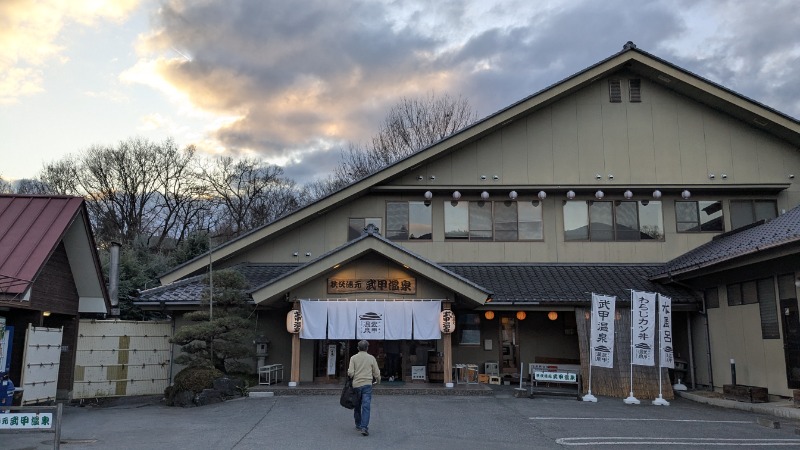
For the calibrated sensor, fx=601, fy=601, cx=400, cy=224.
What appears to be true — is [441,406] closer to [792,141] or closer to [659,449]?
[659,449]

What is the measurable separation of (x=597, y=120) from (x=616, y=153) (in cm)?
117

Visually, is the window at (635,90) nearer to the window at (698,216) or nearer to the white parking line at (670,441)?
the window at (698,216)

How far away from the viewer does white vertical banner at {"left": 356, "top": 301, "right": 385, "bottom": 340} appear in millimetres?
15180

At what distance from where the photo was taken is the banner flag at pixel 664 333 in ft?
47.6

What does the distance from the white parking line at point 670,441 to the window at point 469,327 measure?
321 inches

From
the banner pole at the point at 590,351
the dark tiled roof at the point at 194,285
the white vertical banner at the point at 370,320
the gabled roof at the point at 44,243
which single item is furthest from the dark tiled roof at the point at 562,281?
the gabled roof at the point at 44,243

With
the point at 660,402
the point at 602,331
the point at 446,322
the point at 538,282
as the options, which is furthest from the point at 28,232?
the point at 660,402

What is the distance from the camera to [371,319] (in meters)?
15.3

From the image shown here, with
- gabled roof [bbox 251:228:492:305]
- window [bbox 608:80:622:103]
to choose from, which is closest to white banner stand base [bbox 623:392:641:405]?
gabled roof [bbox 251:228:492:305]

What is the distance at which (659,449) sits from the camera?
345 inches

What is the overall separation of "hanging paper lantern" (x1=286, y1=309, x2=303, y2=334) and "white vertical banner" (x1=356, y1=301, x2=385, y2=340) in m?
1.45

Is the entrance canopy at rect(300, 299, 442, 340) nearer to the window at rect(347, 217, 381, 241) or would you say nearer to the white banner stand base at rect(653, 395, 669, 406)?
the window at rect(347, 217, 381, 241)

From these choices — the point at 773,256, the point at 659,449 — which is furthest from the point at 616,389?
the point at 659,449

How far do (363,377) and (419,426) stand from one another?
5.58 ft
